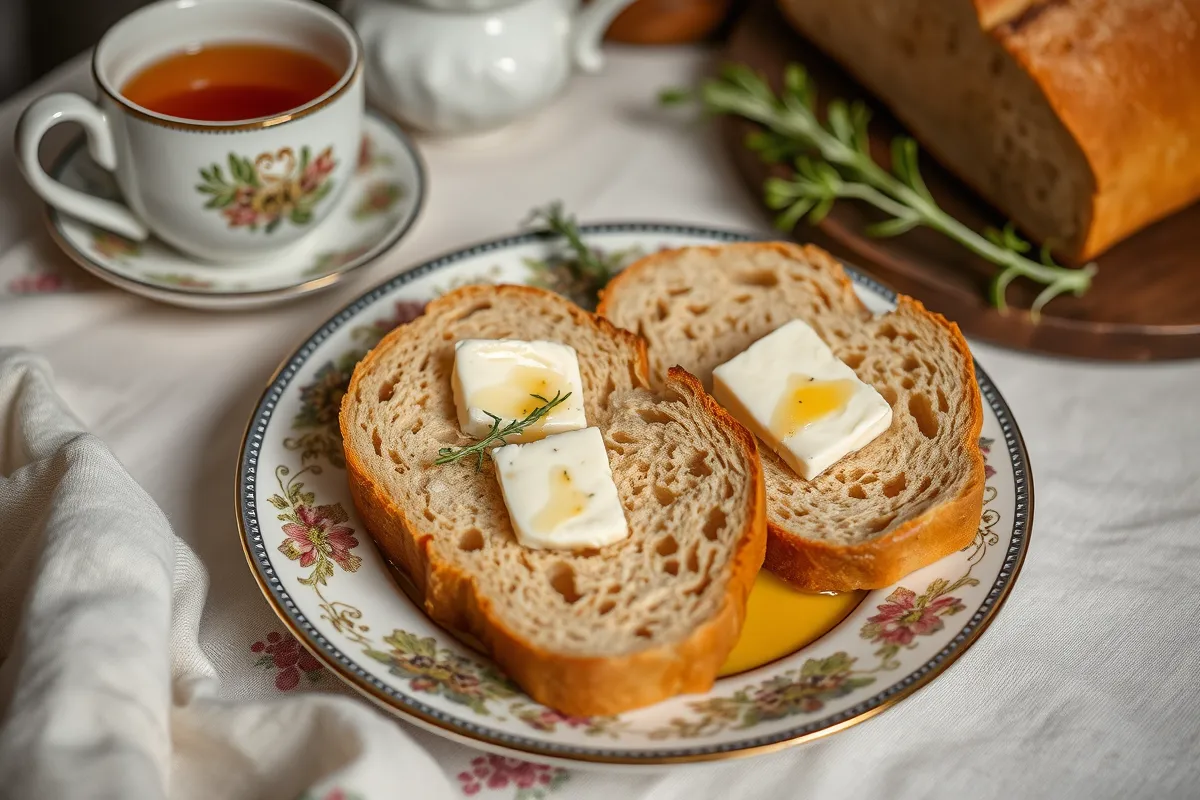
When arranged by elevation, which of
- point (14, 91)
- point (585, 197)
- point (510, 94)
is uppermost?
point (510, 94)

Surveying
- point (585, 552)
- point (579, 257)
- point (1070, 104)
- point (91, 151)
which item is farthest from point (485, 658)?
point (1070, 104)

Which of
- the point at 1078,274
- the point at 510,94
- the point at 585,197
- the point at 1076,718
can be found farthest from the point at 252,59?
the point at 1076,718

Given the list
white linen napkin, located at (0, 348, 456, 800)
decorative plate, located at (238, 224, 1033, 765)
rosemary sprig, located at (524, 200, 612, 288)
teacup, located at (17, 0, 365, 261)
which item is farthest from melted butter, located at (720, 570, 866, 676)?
teacup, located at (17, 0, 365, 261)

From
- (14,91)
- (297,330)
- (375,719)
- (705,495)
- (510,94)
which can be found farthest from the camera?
(14,91)

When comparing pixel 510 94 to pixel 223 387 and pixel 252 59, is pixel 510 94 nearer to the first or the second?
pixel 252 59

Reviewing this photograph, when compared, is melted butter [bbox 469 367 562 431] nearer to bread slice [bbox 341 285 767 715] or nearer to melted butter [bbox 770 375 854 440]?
bread slice [bbox 341 285 767 715]

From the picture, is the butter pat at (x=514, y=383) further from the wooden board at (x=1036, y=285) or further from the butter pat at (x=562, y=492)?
the wooden board at (x=1036, y=285)
